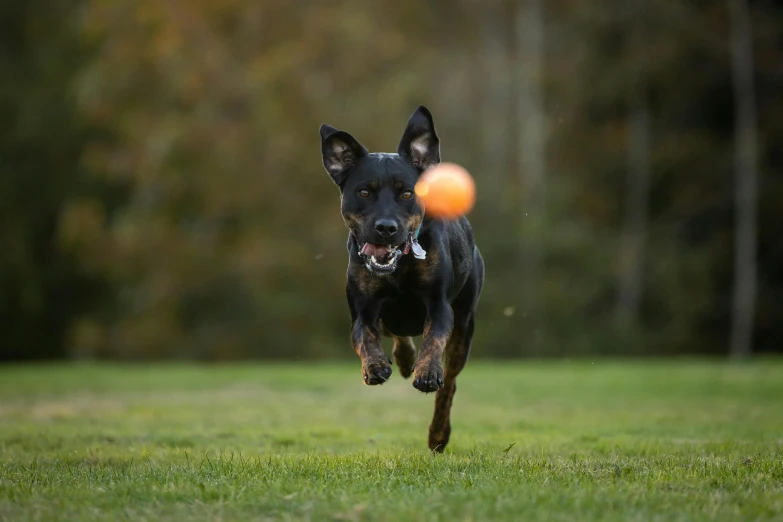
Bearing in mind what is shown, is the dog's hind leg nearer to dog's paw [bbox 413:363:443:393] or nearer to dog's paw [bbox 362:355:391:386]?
dog's paw [bbox 362:355:391:386]

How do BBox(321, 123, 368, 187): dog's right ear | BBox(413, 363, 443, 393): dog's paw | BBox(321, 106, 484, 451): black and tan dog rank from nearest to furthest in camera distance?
1. BBox(413, 363, 443, 393): dog's paw
2. BBox(321, 106, 484, 451): black and tan dog
3. BBox(321, 123, 368, 187): dog's right ear

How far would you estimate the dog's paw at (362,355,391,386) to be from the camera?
258 inches

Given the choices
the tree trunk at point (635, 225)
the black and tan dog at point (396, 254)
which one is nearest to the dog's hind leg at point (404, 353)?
the black and tan dog at point (396, 254)

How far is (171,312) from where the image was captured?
3291 centimetres

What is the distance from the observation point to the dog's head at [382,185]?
22.0ft

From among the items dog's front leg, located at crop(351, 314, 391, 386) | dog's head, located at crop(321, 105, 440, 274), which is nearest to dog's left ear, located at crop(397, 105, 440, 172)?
dog's head, located at crop(321, 105, 440, 274)

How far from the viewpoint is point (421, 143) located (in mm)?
7238

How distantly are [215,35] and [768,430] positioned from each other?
26348 millimetres

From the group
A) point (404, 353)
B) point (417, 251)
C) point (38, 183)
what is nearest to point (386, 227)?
point (417, 251)

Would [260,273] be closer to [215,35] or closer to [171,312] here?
[171,312]

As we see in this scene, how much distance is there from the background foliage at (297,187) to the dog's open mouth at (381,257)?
25.6 m

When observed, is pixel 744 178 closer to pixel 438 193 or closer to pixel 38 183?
pixel 38 183

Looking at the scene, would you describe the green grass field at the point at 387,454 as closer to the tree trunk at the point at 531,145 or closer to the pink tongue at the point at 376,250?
the pink tongue at the point at 376,250

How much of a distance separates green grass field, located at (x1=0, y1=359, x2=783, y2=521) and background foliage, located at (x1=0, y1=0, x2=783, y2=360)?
46.8 ft
